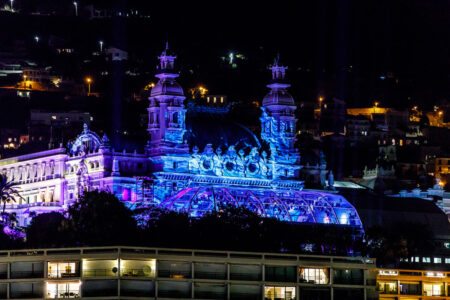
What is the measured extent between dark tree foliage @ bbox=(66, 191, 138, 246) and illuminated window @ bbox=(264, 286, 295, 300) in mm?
→ 28529

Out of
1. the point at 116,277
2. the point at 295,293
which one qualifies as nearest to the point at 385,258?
the point at 295,293

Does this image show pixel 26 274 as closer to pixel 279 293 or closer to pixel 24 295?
Answer: pixel 24 295

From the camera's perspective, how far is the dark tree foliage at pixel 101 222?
169 m

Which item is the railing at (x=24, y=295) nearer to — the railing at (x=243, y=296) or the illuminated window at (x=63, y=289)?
the illuminated window at (x=63, y=289)

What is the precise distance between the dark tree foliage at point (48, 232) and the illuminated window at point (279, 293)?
1307 inches

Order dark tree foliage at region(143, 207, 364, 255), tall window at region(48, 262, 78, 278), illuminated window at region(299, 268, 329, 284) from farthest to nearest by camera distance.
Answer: dark tree foliage at region(143, 207, 364, 255) → illuminated window at region(299, 268, 329, 284) → tall window at region(48, 262, 78, 278)

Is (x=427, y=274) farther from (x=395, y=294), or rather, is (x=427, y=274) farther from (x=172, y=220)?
(x=172, y=220)

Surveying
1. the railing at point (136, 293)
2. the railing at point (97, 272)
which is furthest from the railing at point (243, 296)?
the railing at point (97, 272)

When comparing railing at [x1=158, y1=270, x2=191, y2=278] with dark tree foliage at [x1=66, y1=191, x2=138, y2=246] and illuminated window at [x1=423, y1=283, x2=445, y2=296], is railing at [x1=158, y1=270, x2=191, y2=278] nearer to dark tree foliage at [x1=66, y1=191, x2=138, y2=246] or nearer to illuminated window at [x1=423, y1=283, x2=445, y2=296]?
dark tree foliage at [x1=66, y1=191, x2=138, y2=246]

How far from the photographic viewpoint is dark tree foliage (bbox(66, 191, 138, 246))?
168875 millimetres

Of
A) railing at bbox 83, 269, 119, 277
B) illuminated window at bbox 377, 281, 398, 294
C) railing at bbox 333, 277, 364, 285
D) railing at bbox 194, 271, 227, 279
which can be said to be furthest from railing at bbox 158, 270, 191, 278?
illuminated window at bbox 377, 281, 398, 294

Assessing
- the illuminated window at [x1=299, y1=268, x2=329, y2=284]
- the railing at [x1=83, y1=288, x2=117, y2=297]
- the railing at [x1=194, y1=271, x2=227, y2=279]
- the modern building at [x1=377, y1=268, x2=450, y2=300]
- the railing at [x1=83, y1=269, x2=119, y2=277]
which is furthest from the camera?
the modern building at [x1=377, y1=268, x2=450, y2=300]

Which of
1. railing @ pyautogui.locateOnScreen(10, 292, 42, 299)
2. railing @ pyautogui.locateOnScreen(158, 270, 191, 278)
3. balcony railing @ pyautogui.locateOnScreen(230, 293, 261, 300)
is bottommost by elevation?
balcony railing @ pyautogui.locateOnScreen(230, 293, 261, 300)

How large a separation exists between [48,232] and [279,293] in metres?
43.8
